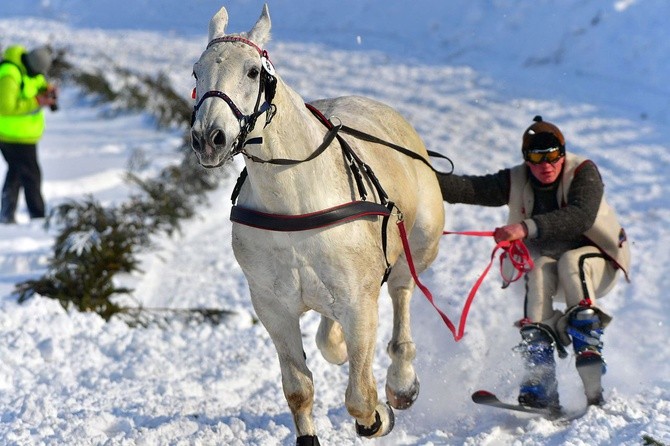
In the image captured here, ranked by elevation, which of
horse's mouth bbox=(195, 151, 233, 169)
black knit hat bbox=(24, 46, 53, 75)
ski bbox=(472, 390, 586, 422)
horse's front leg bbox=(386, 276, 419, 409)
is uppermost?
black knit hat bbox=(24, 46, 53, 75)

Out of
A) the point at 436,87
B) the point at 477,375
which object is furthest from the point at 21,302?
the point at 436,87

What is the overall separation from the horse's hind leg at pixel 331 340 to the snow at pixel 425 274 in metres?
0.37

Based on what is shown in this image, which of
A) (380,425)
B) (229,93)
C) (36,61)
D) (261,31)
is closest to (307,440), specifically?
(380,425)

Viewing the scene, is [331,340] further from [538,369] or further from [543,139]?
[543,139]

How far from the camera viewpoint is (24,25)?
25.4m

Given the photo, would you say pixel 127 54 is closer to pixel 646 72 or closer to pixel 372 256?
pixel 646 72

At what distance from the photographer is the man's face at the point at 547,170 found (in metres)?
5.12

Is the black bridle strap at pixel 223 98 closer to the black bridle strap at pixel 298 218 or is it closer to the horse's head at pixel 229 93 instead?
the horse's head at pixel 229 93

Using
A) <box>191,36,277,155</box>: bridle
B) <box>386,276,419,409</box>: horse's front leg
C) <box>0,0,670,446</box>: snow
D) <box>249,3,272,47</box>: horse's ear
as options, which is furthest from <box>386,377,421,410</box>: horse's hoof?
<box>249,3,272,47</box>: horse's ear

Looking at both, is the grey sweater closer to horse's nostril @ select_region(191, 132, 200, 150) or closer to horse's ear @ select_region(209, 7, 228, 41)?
horse's ear @ select_region(209, 7, 228, 41)

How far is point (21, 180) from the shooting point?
952 cm

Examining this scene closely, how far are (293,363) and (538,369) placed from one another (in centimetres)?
145

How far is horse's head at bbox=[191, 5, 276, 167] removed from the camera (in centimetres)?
310

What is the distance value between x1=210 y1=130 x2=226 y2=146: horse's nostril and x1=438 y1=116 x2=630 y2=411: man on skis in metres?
2.37
